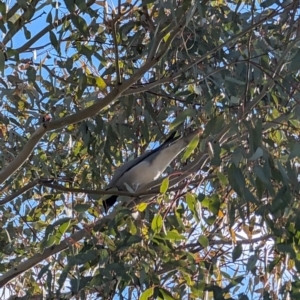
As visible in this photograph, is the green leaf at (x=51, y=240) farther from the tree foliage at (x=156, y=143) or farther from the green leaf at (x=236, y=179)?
the green leaf at (x=236, y=179)

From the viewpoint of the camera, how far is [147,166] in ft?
9.27

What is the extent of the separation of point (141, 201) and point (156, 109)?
602 mm

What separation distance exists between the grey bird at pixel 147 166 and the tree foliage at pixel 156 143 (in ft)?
0.19

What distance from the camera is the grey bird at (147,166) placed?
8.95ft

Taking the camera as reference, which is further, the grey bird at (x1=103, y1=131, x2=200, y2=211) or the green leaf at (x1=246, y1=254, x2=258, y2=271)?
the grey bird at (x1=103, y1=131, x2=200, y2=211)

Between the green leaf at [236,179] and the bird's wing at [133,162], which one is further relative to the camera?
the bird's wing at [133,162]

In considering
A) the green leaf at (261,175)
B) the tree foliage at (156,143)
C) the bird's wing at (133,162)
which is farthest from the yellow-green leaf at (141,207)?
the bird's wing at (133,162)

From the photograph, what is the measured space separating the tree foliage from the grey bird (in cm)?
6

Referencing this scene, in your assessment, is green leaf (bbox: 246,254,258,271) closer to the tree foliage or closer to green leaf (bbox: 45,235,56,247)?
the tree foliage

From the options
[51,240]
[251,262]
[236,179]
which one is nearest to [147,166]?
[51,240]

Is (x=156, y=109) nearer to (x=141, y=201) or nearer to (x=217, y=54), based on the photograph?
(x=217, y=54)

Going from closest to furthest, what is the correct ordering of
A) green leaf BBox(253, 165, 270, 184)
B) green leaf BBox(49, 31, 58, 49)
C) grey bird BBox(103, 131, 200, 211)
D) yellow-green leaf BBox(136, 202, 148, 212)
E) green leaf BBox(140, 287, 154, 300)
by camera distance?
green leaf BBox(253, 165, 270, 184), green leaf BBox(140, 287, 154, 300), yellow-green leaf BBox(136, 202, 148, 212), green leaf BBox(49, 31, 58, 49), grey bird BBox(103, 131, 200, 211)

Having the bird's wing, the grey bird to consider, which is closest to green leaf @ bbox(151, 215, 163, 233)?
the grey bird

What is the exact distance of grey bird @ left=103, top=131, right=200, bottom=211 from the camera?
2727 millimetres
